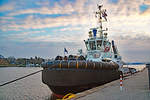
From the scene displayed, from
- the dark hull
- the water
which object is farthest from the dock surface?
the water

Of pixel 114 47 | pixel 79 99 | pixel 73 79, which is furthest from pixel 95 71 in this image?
pixel 114 47

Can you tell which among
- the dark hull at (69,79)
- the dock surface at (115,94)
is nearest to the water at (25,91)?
the dark hull at (69,79)

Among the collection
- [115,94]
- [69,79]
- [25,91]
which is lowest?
[25,91]

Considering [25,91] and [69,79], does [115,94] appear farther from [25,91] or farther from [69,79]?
[25,91]

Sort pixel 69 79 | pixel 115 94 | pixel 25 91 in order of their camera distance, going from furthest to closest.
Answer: pixel 25 91
pixel 69 79
pixel 115 94

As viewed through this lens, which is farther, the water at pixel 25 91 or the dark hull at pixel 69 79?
the water at pixel 25 91

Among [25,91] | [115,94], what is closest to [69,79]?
[115,94]

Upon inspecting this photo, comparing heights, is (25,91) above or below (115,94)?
below

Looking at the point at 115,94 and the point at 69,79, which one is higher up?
the point at 69,79

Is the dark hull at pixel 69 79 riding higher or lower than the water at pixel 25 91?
higher

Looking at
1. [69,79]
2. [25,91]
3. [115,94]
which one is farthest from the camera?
[25,91]

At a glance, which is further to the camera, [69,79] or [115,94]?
[69,79]

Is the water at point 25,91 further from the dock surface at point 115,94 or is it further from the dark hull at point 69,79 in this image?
the dock surface at point 115,94

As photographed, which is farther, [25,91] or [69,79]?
[25,91]
